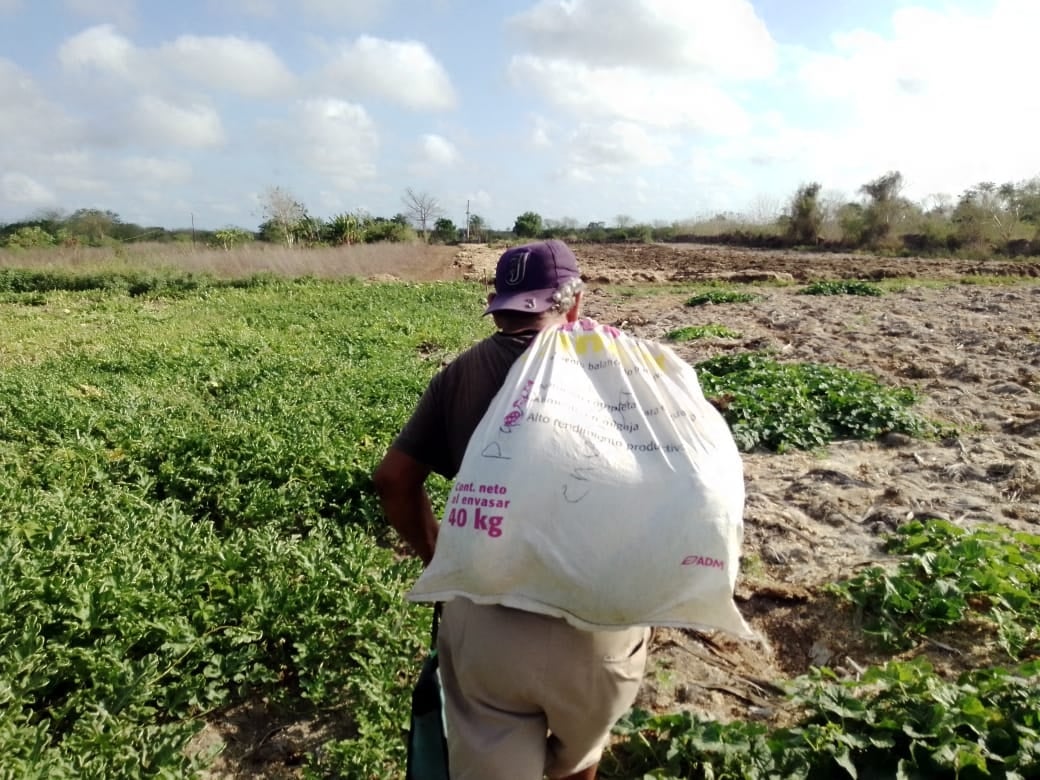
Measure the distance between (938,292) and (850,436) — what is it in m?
13.8

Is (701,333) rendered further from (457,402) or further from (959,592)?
(457,402)

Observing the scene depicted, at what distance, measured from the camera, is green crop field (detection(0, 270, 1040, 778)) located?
96.0 inches

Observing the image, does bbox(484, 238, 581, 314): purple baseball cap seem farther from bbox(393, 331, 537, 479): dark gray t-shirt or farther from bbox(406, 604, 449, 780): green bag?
bbox(406, 604, 449, 780): green bag

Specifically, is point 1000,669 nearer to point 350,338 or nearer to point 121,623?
point 121,623

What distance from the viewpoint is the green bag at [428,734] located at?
192 cm

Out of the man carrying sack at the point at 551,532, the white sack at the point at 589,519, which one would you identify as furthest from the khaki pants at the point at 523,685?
the white sack at the point at 589,519

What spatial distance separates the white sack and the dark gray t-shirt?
0.88 ft

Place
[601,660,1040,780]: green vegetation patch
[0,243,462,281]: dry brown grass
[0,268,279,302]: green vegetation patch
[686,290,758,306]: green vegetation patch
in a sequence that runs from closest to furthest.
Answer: [601,660,1040,780]: green vegetation patch
[686,290,758,306]: green vegetation patch
[0,268,279,302]: green vegetation patch
[0,243,462,281]: dry brown grass

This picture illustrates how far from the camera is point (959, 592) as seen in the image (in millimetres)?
3416

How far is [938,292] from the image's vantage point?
17.7 metres

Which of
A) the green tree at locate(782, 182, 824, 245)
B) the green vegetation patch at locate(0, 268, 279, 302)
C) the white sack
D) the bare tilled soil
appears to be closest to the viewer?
the white sack

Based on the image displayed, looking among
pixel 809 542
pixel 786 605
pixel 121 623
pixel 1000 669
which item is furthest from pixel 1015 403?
pixel 121 623

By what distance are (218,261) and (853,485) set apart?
79.4ft

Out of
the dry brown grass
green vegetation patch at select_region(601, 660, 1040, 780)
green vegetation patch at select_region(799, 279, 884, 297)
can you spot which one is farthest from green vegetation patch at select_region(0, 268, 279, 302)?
green vegetation patch at select_region(601, 660, 1040, 780)
